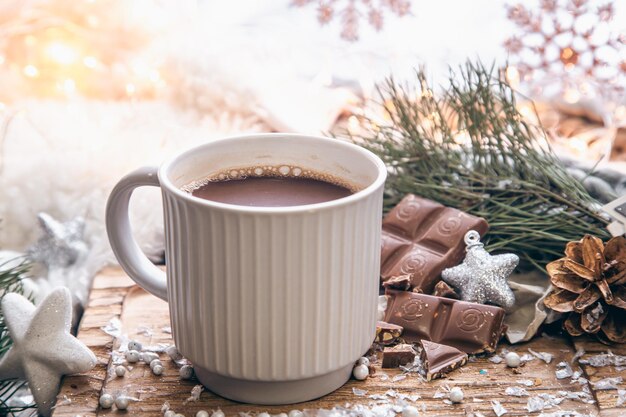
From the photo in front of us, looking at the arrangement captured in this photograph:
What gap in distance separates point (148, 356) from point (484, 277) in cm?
41

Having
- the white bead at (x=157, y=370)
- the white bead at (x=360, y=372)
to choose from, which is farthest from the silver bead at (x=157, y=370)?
the white bead at (x=360, y=372)

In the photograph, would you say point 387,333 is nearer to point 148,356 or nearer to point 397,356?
point 397,356

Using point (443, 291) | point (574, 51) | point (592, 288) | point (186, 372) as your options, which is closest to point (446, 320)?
point (443, 291)

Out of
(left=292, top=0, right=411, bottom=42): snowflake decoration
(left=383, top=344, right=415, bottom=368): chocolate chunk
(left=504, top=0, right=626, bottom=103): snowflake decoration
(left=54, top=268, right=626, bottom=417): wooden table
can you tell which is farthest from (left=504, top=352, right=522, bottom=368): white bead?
(left=292, top=0, right=411, bottom=42): snowflake decoration

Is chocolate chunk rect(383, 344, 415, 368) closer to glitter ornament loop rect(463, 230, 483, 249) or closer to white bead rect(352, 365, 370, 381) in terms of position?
white bead rect(352, 365, 370, 381)

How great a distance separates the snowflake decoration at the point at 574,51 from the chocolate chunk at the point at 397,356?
0.87 m

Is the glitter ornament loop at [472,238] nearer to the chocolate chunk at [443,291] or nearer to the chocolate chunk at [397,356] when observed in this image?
the chocolate chunk at [443,291]

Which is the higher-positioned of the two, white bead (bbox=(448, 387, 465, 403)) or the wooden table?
white bead (bbox=(448, 387, 465, 403))

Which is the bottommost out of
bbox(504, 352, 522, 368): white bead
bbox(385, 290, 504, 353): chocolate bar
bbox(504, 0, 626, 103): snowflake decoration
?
bbox(504, 352, 522, 368): white bead

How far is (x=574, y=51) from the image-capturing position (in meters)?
1.63

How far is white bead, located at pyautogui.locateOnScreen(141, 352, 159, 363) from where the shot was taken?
0.92 metres

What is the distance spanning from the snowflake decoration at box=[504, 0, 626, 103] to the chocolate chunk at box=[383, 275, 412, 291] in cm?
78

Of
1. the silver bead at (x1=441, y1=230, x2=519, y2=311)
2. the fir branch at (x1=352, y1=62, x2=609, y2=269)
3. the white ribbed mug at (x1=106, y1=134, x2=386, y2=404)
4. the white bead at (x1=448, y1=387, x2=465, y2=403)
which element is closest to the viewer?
the white ribbed mug at (x1=106, y1=134, x2=386, y2=404)

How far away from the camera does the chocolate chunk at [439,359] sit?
0.89 metres
